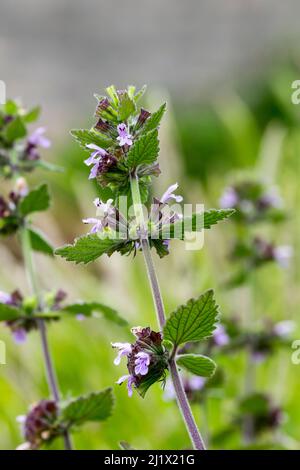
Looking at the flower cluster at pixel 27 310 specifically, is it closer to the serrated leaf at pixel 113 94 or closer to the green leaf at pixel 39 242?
the green leaf at pixel 39 242

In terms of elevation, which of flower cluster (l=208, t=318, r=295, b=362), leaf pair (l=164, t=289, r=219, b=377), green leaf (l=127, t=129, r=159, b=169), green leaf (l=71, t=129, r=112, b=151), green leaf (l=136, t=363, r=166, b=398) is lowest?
green leaf (l=136, t=363, r=166, b=398)

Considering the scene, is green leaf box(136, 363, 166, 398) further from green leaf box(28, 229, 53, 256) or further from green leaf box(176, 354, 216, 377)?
green leaf box(28, 229, 53, 256)

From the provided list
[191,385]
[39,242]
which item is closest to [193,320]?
[39,242]

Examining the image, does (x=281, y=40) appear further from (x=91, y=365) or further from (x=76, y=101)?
(x=91, y=365)

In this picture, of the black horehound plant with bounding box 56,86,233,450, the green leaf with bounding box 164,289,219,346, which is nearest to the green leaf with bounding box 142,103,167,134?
the black horehound plant with bounding box 56,86,233,450

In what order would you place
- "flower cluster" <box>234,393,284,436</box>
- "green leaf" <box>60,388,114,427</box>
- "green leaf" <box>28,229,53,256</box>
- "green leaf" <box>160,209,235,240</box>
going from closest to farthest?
"green leaf" <box>160,209,235,240</box> < "green leaf" <box>60,388,114,427</box> < "green leaf" <box>28,229,53,256</box> < "flower cluster" <box>234,393,284,436</box>

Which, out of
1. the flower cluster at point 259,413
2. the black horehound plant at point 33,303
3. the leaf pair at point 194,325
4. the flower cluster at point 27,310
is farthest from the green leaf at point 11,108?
the flower cluster at point 259,413

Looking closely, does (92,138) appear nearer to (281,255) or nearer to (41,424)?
(41,424)

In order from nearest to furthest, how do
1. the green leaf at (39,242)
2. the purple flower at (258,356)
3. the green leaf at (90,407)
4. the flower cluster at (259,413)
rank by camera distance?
the green leaf at (90,407) → the green leaf at (39,242) → the flower cluster at (259,413) → the purple flower at (258,356)
